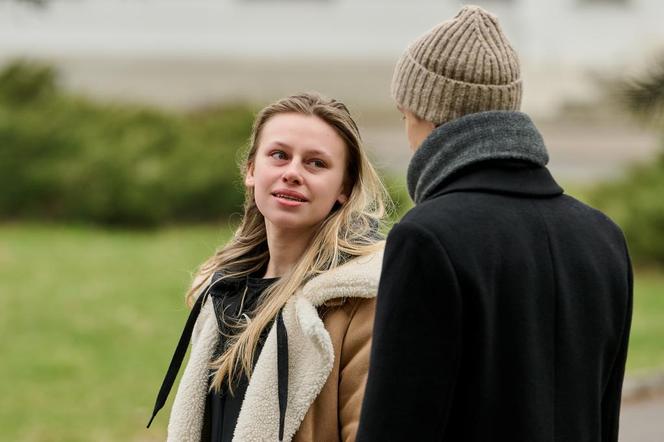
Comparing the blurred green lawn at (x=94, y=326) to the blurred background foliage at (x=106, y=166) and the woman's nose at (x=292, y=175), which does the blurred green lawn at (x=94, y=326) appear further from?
the woman's nose at (x=292, y=175)

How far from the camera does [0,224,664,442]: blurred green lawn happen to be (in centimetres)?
659

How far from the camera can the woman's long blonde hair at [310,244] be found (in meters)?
2.67

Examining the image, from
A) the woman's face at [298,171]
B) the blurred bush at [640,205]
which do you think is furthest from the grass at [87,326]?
the blurred bush at [640,205]

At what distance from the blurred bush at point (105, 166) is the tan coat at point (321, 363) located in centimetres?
994

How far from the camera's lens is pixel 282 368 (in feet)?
8.43

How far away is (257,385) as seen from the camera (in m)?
2.58

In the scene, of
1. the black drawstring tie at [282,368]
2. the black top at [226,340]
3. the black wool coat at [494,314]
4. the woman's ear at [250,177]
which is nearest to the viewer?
the black wool coat at [494,314]

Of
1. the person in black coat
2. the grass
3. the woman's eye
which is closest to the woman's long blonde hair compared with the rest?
the woman's eye

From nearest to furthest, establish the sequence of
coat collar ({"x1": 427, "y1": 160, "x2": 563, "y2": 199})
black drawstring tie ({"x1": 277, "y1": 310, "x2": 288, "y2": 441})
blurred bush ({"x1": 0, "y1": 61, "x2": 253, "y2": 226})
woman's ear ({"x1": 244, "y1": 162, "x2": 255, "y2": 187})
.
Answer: coat collar ({"x1": 427, "y1": 160, "x2": 563, "y2": 199}) → black drawstring tie ({"x1": 277, "y1": 310, "x2": 288, "y2": 441}) → woman's ear ({"x1": 244, "y1": 162, "x2": 255, "y2": 187}) → blurred bush ({"x1": 0, "y1": 61, "x2": 253, "y2": 226})

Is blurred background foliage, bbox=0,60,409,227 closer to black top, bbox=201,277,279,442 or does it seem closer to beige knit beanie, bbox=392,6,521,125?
black top, bbox=201,277,279,442

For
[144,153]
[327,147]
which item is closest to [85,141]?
[144,153]

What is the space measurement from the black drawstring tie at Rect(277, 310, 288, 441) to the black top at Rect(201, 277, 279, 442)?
0.27 ft

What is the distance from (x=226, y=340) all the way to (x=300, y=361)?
0.27 metres

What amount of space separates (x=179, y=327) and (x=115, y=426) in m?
2.06
